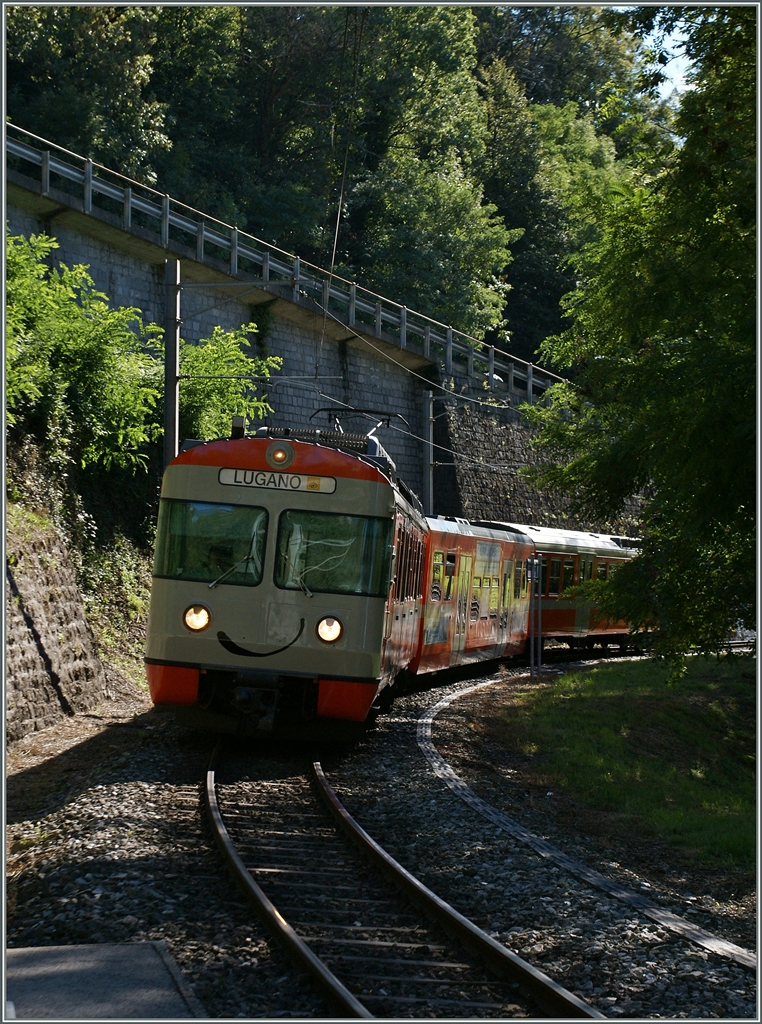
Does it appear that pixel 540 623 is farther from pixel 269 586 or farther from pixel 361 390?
pixel 361 390

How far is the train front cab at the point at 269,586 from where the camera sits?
36.8 ft

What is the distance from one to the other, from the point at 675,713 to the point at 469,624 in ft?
12.4

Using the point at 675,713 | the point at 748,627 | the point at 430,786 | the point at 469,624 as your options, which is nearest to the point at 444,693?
the point at 469,624

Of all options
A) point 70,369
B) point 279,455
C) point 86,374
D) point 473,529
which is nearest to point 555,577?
point 473,529

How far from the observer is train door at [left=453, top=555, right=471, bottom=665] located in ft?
64.2

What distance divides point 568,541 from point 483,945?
21266 mm

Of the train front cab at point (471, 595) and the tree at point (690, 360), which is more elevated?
the tree at point (690, 360)

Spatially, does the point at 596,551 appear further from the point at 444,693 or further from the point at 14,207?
the point at 14,207

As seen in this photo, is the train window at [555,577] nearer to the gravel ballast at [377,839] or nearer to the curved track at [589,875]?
the curved track at [589,875]

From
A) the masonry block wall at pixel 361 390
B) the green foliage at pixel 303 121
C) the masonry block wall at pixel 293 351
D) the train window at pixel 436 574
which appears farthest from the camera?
the green foliage at pixel 303 121

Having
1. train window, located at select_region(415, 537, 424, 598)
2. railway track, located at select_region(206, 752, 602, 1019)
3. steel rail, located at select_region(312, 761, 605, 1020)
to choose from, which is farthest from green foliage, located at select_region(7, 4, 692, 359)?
steel rail, located at select_region(312, 761, 605, 1020)

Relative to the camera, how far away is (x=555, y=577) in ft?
85.7

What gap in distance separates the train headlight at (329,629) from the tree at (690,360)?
11.7 feet

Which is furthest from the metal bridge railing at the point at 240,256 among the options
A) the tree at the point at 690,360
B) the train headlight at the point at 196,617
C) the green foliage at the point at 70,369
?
the train headlight at the point at 196,617
